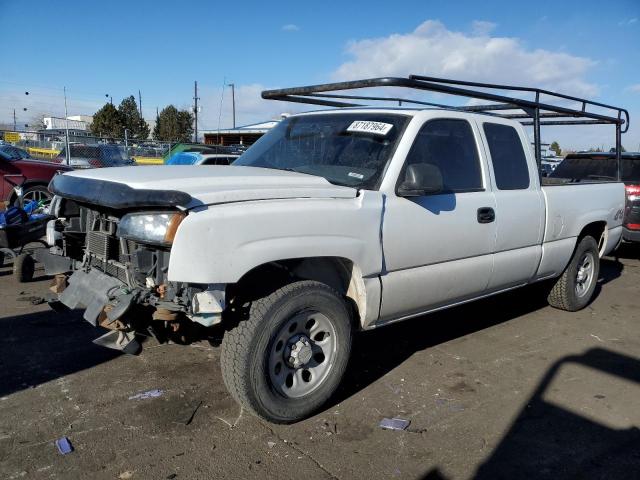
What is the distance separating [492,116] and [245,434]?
3.27 m

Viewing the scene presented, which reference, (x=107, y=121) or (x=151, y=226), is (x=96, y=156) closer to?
(x=151, y=226)

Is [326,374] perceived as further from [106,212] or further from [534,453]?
[106,212]

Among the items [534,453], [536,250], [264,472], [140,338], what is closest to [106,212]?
[140,338]

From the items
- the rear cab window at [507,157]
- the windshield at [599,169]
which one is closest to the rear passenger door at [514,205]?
the rear cab window at [507,157]

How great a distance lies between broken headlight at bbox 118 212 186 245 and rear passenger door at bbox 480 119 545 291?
2687 millimetres

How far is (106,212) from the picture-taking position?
11.0ft

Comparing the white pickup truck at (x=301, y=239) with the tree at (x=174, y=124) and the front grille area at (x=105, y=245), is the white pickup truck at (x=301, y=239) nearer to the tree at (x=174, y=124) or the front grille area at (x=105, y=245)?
the front grille area at (x=105, y=245)

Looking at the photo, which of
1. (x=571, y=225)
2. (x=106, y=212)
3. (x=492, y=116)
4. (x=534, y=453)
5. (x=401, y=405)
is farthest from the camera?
(x=571, y=225)

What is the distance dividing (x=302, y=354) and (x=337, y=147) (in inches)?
62.0

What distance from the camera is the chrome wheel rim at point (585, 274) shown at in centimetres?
598

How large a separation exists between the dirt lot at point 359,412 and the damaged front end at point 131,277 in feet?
1.82

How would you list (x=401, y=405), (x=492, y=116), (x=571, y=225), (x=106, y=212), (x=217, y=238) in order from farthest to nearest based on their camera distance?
(x=571, y=225) < (x=492, y=116) < (x=401, y=405) < (x=106, y=212) < (x=217, y=238)

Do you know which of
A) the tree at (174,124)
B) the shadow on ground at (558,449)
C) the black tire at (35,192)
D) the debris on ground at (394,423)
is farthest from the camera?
the tree at (174,124)

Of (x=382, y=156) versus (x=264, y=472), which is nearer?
(x=264, y=472)
